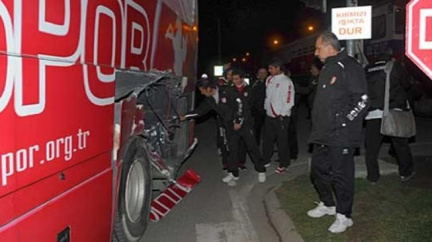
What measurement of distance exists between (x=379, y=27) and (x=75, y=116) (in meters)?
20.9

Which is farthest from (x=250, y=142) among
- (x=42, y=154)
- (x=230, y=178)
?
(x=42, y=154)

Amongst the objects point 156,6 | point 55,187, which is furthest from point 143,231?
point 55,187

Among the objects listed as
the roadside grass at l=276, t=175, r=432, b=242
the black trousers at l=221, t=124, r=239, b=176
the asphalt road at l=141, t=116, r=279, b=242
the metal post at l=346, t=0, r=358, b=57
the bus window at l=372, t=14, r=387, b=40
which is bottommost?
the asphalt road at l=141, t=116, r=279, b=242

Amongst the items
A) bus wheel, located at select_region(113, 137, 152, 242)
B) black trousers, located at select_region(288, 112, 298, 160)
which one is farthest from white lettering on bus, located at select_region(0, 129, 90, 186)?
black trousers, located at select_region(288, 112, 298, 160)

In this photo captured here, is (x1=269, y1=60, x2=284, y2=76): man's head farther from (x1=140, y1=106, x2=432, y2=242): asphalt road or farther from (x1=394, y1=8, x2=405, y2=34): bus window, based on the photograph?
(x1=394, y1=8, x2=405, y2=34): bus window

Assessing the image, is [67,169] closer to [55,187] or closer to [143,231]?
[55,187]

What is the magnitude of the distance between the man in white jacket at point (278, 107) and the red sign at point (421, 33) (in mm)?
4906

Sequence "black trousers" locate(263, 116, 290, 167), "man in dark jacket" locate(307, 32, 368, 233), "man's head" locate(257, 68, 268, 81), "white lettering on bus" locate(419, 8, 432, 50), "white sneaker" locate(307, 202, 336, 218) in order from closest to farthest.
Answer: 1. "white lettering on bus" locate(419, 8, 432, 50)
2. "man in dark jacket" locate(307, 32, 368, 233)
3. "white sneaker" locate(307, 202, 336, 218)
4. "black trousers" locate(263, 116, 290, 167)
5. "man's head" locate(257, 68, 268, 81)

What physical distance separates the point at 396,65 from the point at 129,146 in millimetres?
4260

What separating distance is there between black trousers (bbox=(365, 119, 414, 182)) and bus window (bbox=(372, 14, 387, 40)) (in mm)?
14468

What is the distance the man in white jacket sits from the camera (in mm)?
8891

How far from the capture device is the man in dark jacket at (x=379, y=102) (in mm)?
7512

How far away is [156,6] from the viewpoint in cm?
582

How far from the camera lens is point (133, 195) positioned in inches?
225
